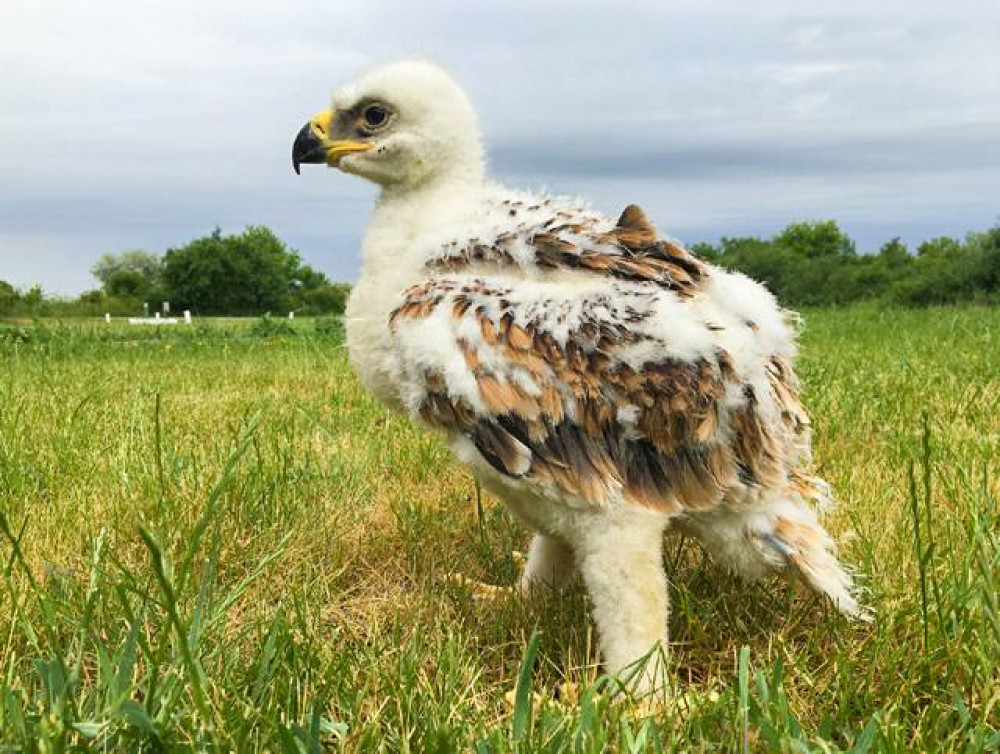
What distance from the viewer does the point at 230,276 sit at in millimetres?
65250

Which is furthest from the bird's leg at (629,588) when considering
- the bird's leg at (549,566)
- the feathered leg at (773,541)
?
the bird's leg at (549,566)

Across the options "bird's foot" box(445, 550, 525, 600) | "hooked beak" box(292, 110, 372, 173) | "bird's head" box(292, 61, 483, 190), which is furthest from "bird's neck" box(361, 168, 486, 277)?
"bird's foot" box(445, 550, 525, 600)

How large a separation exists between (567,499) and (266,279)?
2658 inches

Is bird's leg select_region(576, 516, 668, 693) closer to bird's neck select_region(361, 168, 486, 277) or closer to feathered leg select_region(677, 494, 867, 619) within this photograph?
feathered leg select_region(677, 494, 867, 619)

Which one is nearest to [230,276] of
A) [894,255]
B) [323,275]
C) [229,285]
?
[229,285]

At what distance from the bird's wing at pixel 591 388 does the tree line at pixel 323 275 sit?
22662 millimetres

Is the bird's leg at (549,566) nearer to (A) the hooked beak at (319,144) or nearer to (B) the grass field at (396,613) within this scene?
(B) the grass field at (396,613)

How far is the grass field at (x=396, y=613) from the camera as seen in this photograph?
6.64 ft

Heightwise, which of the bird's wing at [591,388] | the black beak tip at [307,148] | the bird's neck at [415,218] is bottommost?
the bird's wing at [591,388]

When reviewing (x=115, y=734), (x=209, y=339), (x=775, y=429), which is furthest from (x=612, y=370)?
(x=209, y=339)

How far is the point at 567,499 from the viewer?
235 centimetres

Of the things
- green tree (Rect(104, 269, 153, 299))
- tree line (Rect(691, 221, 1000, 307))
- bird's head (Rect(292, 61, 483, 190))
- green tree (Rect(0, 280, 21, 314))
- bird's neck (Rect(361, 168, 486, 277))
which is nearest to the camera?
bird's neck (Rect(361, 168, 486, 277))

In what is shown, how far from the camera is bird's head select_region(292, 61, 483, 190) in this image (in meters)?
2.84

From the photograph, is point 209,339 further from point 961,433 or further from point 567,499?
point 567,499
